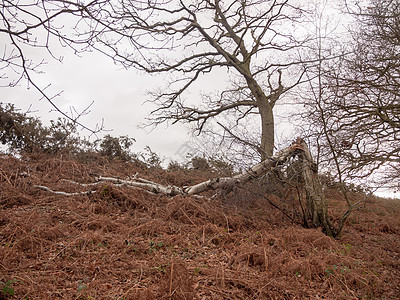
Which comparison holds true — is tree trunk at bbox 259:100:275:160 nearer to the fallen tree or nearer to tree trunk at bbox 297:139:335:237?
the fallen tree

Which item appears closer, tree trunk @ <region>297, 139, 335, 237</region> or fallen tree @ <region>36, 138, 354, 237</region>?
tree trunk @ <region>297, 139, 335, 237</region>

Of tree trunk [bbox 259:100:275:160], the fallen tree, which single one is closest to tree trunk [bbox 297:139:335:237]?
the fallen tree

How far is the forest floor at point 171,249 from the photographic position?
355cm

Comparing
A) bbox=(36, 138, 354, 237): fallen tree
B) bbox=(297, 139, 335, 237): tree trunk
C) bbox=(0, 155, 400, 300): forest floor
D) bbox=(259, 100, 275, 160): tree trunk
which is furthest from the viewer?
bbox=(259, 100, 275, 160): tree trunk

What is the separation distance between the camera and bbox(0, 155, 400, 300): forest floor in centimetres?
355

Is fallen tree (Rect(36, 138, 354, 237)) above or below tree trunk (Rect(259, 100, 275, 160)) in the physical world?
below

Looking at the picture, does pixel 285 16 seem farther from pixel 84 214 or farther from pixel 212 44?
pixel 84 214

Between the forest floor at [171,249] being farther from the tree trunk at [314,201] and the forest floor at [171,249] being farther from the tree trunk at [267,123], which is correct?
the tree trunk at [267,123]

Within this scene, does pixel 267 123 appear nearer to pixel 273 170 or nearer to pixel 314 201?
pixel 273 170

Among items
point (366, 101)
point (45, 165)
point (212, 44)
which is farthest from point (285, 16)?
point (45, 165)

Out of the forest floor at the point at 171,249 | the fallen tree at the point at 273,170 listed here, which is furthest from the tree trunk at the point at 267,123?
the forest floor at the point at 171,249

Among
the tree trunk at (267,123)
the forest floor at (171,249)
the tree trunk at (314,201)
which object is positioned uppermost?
the tree trunk at (267,123)

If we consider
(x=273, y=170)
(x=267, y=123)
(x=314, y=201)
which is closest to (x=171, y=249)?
(x=273, y=170)

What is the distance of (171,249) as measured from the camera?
479cm
